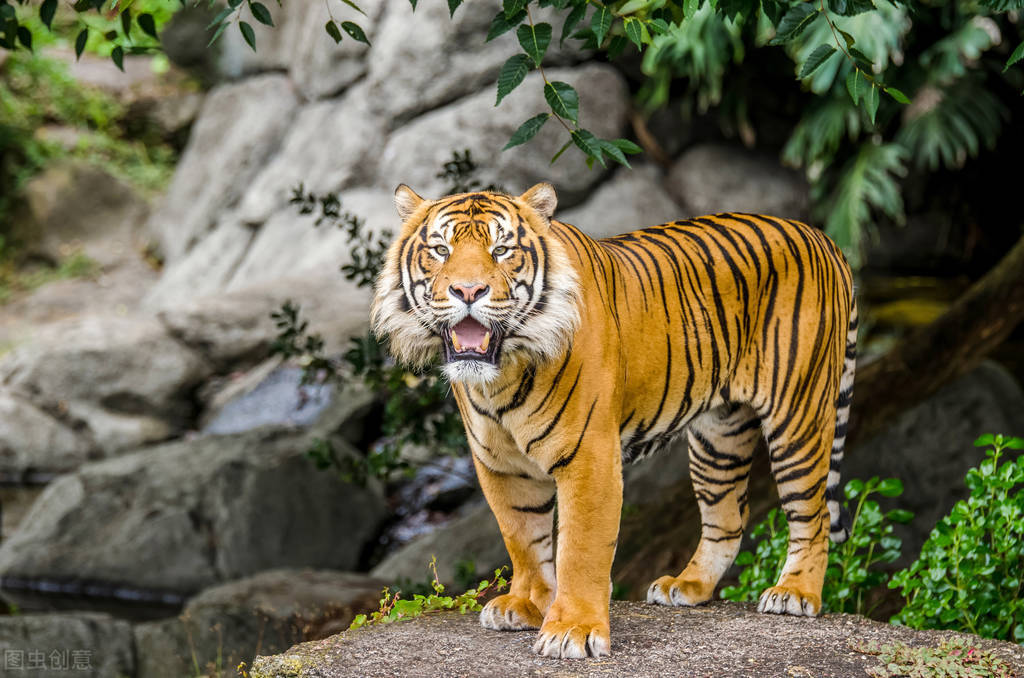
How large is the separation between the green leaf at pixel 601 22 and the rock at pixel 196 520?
4604 mm

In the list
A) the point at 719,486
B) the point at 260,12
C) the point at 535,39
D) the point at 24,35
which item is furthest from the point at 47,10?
the point at 719,486

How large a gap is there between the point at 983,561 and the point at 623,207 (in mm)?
6690

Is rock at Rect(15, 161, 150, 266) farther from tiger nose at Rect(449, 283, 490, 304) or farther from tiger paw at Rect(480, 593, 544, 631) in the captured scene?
tiger nose at Rect(449, 283, 490, 304)

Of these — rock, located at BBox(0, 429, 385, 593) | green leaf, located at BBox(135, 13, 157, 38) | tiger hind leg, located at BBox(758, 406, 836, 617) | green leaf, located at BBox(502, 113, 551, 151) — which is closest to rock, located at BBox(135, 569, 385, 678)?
rock, located at BBox(0, 429, 385, 593)

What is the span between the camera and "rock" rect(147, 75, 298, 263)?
39.2 ft

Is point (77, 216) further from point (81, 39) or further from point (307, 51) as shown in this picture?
point (81, 39)

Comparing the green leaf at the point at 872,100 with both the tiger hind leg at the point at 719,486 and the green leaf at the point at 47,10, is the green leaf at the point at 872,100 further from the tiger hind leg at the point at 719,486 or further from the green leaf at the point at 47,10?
the green leaf at the point at 47,10

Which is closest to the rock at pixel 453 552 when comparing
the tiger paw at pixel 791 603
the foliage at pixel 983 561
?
the tiger paw at pixel 791 603

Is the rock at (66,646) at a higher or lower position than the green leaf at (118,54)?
lower

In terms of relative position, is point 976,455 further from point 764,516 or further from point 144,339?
point 144,339

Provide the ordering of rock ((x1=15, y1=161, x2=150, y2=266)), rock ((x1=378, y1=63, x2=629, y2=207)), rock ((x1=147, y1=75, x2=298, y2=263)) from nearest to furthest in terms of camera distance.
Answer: rock ((x1=378, y1=63, x2=629, y2=207)), rock ((x1=147, y1=75, x2=298, y2=263)), rock ((x1=15, y1=161, x2=150, y2=266))

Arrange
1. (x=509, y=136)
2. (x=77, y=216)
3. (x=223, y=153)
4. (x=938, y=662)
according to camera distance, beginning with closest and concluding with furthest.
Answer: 1. (x=938, y=662)
2. (x=509, y=136)
3. (x=223, y=153)
4. (x=77, y=216)

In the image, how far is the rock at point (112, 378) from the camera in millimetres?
9133

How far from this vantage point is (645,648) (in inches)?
125
